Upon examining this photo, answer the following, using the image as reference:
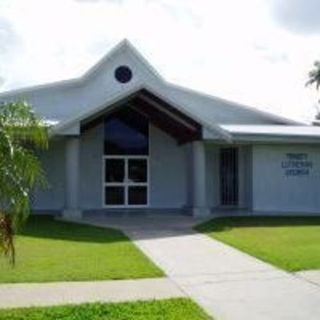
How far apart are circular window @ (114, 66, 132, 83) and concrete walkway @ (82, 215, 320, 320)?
12785mm

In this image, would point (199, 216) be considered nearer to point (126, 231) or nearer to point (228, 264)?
point (126, 231)

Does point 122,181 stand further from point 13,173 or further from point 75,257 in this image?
point 13,173

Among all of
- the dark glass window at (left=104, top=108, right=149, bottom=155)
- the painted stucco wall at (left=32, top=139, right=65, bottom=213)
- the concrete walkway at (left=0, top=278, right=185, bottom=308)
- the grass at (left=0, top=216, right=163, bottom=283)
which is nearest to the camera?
the concrete walkway at (left=0, top=278, right=185, bottom=308)

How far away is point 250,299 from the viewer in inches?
393

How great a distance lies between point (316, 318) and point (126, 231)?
35.3ft

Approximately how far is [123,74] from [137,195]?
18.5 feet

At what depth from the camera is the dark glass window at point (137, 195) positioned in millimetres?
27391

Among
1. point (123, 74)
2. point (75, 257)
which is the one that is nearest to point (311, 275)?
point (75, 257)

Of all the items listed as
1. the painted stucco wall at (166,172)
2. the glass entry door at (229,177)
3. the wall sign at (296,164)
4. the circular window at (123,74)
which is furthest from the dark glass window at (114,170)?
the wall sign at (296,164)

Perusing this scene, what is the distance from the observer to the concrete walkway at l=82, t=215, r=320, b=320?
366 inches

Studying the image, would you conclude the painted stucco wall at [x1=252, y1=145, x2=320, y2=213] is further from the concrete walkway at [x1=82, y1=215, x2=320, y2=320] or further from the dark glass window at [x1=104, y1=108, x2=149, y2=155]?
the concrete walkway at [x1=82, y1=215, x2=320, y2=320]

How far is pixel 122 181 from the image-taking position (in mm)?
27234

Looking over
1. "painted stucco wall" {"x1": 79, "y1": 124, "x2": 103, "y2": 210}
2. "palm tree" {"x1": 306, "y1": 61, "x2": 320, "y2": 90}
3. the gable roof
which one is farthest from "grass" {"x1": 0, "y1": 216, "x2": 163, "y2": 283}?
"palm tree" {"x1": 306, "y1": 61, "x2": 320, "y2": 90}

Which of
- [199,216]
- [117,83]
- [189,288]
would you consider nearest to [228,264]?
[189,288]
